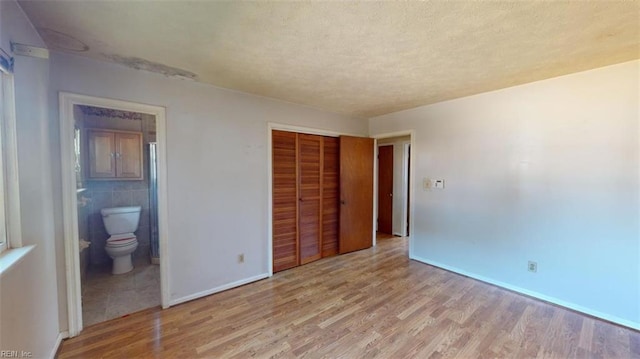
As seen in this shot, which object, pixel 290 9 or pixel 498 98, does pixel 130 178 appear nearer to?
pixel 290 9

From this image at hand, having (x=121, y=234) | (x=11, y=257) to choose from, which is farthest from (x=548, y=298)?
(x=121, y=234)

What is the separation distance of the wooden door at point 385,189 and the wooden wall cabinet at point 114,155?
14.2 feet

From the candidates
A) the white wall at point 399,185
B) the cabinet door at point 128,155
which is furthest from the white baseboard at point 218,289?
the white wall at point 399,185

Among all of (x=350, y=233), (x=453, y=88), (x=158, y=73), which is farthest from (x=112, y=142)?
(x=453, y=88)

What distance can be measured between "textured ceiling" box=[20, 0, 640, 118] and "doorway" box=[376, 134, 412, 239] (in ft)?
8.51

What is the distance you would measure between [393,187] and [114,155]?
4757mm

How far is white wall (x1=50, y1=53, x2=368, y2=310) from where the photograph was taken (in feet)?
7.26

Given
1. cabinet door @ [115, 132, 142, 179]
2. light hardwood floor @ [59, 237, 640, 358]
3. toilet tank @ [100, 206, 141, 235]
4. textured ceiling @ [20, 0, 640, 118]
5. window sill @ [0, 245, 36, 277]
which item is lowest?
light hardwood floor @ [59, 237, 640, 358]

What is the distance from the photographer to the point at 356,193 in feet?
13.8

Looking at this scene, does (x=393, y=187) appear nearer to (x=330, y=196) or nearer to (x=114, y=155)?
(x=330, y=196)

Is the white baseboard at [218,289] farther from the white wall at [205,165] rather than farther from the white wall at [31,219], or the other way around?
the white wall at [31,219]

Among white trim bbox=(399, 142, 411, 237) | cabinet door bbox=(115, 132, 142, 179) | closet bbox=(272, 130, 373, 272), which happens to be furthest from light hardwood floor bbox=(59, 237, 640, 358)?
white trim bbox=(399, 142, 411, 237)

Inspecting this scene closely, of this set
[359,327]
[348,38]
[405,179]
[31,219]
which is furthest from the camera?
[405,179]

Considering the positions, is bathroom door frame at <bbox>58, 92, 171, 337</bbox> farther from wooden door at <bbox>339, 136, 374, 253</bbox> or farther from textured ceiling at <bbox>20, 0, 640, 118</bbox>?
wooden door at <bbox>339, 136, 374, 253</bbox>
